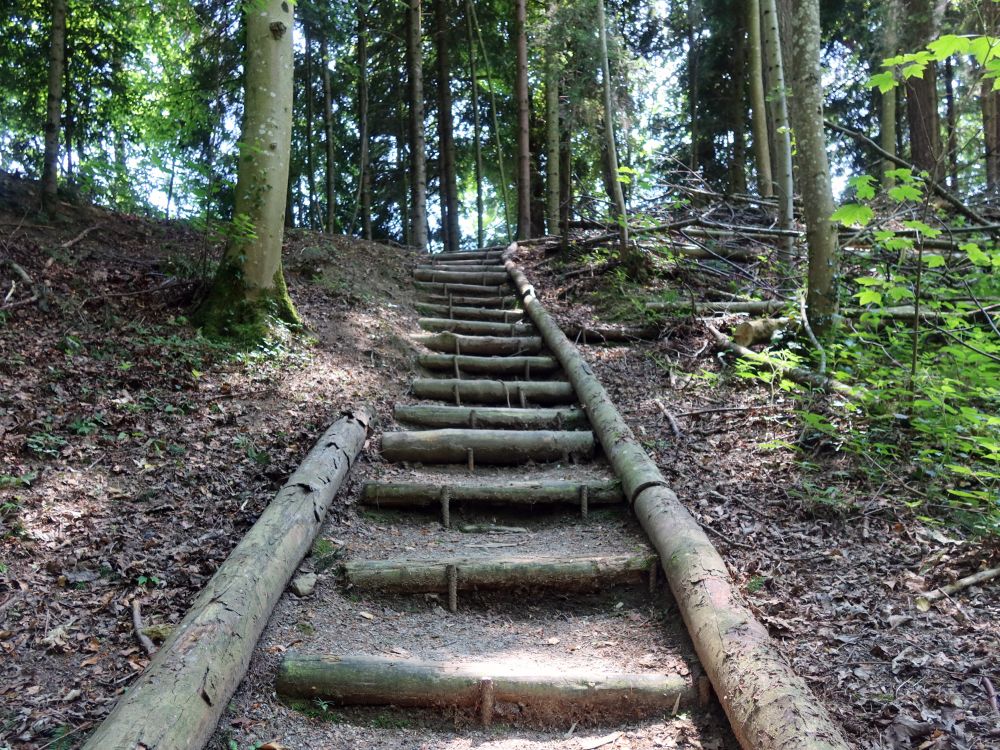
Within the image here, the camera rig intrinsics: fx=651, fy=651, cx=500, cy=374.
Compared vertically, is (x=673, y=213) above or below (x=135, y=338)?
above

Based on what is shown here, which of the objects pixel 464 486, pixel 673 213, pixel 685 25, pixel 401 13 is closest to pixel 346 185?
pixel 401 13

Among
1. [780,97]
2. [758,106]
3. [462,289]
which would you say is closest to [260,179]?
[462,289]

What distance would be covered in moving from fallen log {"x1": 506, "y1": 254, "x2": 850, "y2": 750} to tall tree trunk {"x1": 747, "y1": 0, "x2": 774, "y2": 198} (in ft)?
31.7

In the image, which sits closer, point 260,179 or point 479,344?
point 260,179

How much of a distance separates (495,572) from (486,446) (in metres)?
1.62

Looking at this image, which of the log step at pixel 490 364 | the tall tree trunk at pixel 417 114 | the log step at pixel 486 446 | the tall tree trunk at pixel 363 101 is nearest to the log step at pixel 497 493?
the log step at pixel 486 446

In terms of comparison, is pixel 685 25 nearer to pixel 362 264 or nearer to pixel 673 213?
pixel 673 213

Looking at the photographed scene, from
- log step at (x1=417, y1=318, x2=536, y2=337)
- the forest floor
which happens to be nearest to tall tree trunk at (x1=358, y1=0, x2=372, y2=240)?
log step at (x1=417, y1=318, x2=536, y2=337)

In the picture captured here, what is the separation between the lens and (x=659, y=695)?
256 centimetres

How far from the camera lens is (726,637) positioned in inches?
99.7

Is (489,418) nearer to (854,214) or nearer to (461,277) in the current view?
(854,214)

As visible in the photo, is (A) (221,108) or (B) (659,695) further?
(A) (221,108)

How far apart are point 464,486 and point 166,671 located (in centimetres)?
223

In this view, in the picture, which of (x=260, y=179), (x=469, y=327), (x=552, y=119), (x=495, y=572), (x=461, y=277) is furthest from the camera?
(x=552, y=119)
